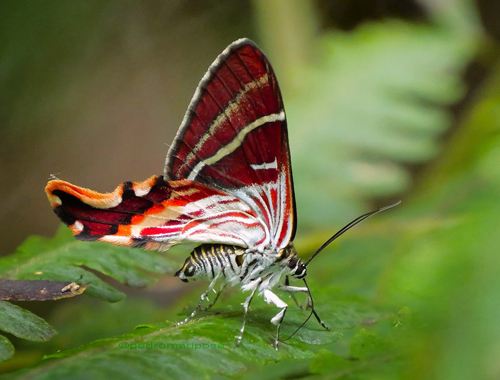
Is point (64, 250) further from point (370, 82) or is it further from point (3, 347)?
point (370, 82)

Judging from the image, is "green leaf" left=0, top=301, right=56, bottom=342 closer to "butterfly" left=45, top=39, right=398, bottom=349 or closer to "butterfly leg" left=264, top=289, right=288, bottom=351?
"butterfly" left=45, top=39, right=398, bottom=349

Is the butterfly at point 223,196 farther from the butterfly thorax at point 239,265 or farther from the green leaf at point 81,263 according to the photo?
the green leaf at point 81,263

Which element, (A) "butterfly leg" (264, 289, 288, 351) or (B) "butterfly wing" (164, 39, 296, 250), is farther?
(B) "butterfly wing" (164, 39, 296, 250)

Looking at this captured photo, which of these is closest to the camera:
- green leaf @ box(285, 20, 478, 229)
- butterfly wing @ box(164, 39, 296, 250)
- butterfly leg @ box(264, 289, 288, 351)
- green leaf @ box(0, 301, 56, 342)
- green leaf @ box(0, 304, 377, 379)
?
green leaf @ box(0, 304, 377, 379)

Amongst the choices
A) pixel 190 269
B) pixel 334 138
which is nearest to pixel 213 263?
pixel 190 269

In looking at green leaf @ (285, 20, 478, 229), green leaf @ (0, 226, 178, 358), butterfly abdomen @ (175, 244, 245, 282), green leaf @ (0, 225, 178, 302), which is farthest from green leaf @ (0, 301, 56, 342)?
green leaf @ (285, 20, 478, 229)

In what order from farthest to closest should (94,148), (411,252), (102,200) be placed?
(94,148) → (411,252) → (102,200)

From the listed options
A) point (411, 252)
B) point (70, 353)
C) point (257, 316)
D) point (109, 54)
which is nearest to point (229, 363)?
point (70, 353)

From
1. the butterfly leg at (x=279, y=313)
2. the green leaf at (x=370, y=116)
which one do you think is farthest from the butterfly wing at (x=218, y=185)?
the green leaf at (x=370, y=116)
